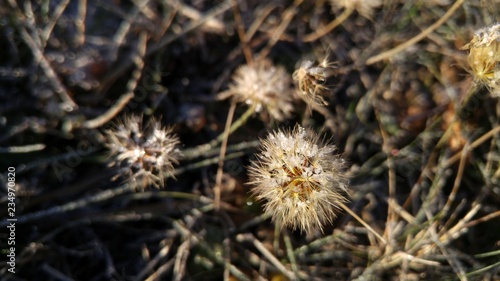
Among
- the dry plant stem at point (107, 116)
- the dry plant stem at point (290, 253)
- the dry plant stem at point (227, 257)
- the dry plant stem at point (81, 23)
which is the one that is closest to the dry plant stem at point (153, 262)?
the dry plant stem at point (227, 257)

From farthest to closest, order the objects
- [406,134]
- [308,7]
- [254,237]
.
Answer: [308,7] < [406,134] < [254,237]

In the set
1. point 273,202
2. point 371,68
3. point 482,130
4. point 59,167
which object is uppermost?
point 371,68

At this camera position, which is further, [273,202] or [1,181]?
[1,181]

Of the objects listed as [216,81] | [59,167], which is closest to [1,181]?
[59,167]

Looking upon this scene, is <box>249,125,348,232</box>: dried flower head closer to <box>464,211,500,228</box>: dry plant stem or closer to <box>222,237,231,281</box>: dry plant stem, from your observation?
<box>222,237,231,281</box>: dry plant stem

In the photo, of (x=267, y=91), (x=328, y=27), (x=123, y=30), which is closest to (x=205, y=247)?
(x=267, y=91)

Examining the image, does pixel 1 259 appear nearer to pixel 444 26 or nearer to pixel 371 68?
pixel 371 68
